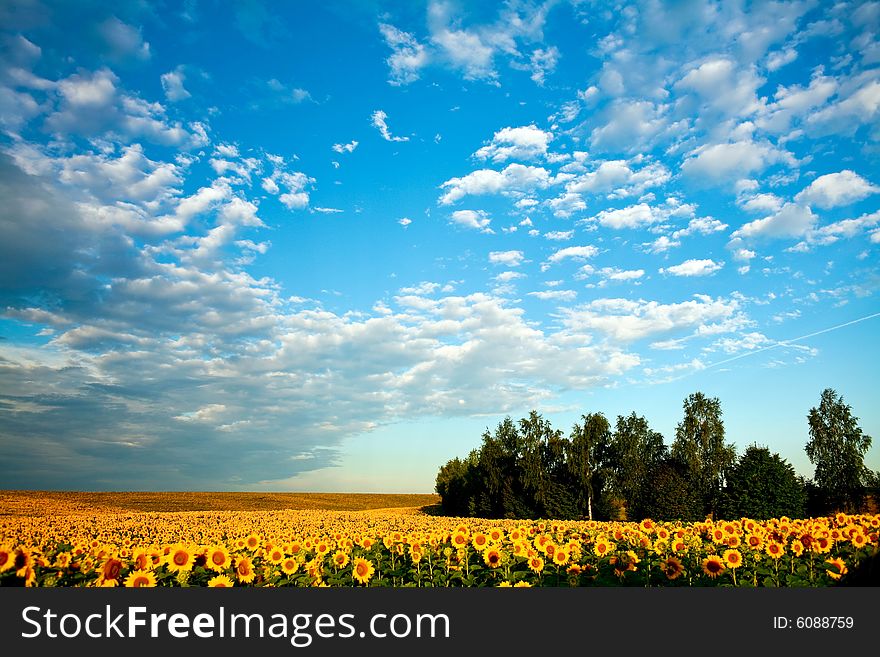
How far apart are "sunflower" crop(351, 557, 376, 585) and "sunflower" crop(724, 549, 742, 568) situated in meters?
6.06

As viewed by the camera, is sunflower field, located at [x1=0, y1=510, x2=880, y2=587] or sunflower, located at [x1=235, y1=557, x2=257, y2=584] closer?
sunflower field, located at [x1=0, y1=510, x2=880, y2=587]

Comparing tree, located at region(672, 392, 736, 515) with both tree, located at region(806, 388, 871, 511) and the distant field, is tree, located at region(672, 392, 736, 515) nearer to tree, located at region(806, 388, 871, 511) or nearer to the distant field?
tree, located at region(806, 388, 871, 511)

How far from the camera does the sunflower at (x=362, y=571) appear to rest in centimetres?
872

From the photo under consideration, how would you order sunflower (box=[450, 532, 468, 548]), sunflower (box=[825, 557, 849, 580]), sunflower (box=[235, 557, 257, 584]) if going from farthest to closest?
1. sunflower (box=[450, 532, 468, 548])
2. sunflower (box=[825, 557, 849, 580])
3. sunflower (box=[235, 557, 257, 584])

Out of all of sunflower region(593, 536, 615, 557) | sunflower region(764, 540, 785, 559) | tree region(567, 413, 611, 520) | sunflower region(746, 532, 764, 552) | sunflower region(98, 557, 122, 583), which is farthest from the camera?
tree region(567, 413, 611, 520)

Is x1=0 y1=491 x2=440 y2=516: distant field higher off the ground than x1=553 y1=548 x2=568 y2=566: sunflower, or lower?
lower

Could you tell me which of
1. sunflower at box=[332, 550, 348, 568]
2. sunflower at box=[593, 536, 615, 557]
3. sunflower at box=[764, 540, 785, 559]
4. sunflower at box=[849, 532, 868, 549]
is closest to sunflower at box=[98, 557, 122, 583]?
sunflower at box=[332, 550, 348, 568]

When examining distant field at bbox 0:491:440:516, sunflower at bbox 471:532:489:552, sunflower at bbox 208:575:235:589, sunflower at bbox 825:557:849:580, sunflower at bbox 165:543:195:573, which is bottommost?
distant field at bbox 0:491:440:516

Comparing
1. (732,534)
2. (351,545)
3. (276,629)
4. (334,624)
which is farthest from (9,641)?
(732,534)

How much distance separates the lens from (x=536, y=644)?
612 centimetres

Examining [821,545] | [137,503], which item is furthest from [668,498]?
[137,503]

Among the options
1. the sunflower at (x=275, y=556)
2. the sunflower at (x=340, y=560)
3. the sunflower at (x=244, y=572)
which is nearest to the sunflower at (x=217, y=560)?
the sunflower at (x=244, y=572)

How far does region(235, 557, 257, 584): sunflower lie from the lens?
8172 mm

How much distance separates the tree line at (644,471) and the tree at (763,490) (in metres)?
0.14
